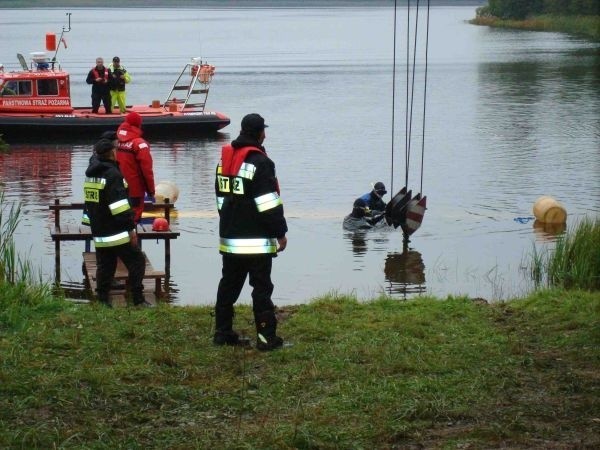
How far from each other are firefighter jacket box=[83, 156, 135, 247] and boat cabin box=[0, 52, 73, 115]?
1799 cm

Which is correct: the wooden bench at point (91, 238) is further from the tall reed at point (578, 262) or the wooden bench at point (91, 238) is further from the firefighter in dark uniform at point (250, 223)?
the tall reed at point (578, 262)

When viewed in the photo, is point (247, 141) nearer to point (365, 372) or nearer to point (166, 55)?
point (365, 372)

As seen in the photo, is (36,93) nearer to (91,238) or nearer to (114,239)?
(91,238)

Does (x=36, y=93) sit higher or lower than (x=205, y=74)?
lower

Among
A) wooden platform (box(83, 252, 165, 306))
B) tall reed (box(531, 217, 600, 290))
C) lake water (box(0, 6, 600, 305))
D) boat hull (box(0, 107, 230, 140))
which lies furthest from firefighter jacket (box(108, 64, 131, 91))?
tall reed (box(531, 217, 600, 290))

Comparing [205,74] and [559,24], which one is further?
[559,24]

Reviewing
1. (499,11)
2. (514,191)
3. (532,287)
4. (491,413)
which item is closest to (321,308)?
(491,413)

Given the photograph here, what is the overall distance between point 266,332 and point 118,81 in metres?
21.2

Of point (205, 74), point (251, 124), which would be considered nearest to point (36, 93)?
point (205, 74)

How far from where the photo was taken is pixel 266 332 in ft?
25.8

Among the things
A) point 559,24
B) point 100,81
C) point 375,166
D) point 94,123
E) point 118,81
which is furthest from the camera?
point 559,24

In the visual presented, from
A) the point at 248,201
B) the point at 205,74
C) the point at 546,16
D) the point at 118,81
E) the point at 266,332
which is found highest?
the point at 546,16

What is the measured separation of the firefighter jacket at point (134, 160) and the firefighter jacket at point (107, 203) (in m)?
1.65

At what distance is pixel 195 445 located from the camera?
5.83 metres
